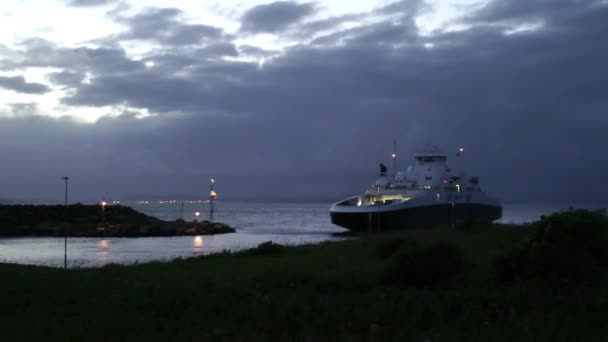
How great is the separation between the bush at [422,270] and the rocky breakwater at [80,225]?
45.4 metres

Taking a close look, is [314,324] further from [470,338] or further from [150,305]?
[150,305]

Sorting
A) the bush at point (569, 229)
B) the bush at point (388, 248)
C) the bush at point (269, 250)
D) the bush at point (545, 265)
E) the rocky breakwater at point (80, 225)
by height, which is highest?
the bush at point (569, 229)

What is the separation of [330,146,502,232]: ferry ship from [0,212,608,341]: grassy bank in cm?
3701

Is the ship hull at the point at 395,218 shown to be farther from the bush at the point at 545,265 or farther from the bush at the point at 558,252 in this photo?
the bush at the point at 545,265

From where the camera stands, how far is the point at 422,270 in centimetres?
1158

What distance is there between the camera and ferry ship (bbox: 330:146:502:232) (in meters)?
53.2

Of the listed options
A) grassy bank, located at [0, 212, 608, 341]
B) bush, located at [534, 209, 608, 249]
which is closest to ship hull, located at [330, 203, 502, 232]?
bush, located at [534, 209, 608, 249]

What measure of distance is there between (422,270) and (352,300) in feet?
9.09

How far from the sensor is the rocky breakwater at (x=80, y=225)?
5644 centimetres

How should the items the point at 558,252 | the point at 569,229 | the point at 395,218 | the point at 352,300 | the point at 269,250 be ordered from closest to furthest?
1. the point at 352,300
2. the point at 558,252
3. the point at 569,229
4. the point at 269,250
5. the point at 395,218

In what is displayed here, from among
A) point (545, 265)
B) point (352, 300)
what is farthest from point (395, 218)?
point (352, 300)

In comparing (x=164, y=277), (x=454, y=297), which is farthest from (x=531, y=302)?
(x=164, y=277)

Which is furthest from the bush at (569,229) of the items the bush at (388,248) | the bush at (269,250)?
the bush at (269,250)

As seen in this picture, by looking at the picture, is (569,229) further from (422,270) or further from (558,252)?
(422,270)
